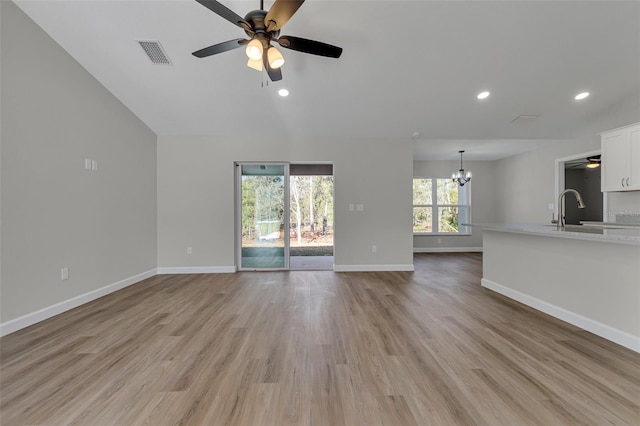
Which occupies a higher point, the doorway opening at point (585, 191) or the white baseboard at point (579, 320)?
the doorway opening at point (585, 191)

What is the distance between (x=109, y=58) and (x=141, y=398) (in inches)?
147

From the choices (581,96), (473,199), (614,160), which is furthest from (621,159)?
(473,199)

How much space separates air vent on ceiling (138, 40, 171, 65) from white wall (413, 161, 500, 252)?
6148 millimetres

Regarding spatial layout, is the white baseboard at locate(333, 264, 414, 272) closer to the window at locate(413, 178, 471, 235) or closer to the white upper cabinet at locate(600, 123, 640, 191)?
the window at locate(413, 178, 471, 235)

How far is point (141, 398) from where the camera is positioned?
1479 millimetres

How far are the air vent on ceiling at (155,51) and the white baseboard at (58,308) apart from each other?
3.11 meters

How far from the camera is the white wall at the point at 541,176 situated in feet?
12.7

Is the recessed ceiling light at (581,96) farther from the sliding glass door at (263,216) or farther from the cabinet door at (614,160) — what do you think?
the sliding glass door at (263,216)

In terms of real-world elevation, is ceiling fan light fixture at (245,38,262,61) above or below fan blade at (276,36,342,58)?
below

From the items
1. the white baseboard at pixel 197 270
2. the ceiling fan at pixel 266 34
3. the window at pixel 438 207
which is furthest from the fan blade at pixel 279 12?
the window at pixel 438 207

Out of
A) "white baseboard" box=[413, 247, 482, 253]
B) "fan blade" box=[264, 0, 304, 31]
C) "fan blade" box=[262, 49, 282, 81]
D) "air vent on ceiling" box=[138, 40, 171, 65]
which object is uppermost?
"air vent on ceiling" box=[138, 40, 171, 65]

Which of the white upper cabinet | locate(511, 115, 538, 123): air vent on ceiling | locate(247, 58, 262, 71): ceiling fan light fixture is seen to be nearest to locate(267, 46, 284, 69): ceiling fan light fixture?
locate(247, 58, 262, 71): ceiling fan light fixture

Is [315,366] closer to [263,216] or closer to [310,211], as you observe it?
[263,216]

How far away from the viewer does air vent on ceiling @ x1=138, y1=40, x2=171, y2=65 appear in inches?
108
